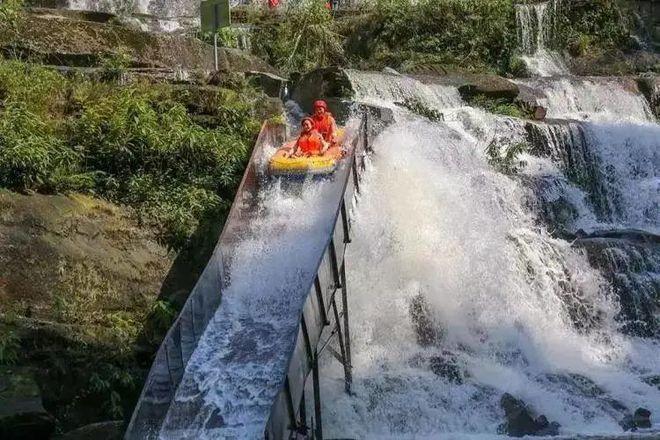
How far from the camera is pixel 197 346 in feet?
27.4

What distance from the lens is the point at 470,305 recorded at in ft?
35.0

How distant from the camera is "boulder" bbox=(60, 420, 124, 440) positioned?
7102 mm

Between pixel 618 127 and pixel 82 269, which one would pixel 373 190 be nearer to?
pixel 82 269

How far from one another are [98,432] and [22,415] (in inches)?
31.6

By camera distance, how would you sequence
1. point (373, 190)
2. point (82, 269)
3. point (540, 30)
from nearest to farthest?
point (82, 269) → point (373, 190) → point (540, 30)

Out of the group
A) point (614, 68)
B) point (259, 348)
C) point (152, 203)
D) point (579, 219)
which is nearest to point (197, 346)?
point (259, 348)

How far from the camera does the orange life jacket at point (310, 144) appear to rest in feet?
40.0

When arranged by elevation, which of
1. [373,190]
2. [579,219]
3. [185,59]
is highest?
[185,59]

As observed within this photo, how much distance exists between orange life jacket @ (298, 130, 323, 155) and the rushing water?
947 mm

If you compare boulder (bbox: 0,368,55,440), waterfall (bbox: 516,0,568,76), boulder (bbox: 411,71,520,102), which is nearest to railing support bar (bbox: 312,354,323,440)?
boulder (bbox: 0,368,55,440)

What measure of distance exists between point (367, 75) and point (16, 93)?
23.3 feet

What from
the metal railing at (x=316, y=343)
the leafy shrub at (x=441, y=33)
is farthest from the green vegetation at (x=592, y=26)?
the metal railing at (x=316, y=343)

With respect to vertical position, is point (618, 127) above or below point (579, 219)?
above

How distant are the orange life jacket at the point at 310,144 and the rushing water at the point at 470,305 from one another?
947mm
